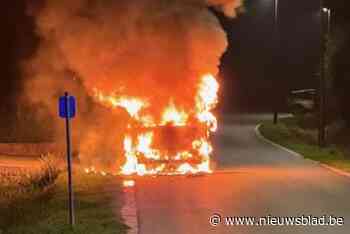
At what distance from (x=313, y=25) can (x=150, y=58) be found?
42.7 meters

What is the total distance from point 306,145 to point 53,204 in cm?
1652

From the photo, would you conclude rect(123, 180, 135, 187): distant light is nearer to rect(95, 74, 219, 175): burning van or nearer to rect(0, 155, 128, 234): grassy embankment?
rect(0, 155, 128, 234): grassy embankment

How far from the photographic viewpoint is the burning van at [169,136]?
19.0m

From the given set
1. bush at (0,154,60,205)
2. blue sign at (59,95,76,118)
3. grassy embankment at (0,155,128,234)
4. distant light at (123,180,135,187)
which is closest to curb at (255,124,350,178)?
distant light at (123,180,135,187)

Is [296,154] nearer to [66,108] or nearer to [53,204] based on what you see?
[53,204]

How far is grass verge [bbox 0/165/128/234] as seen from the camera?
33.9 ft

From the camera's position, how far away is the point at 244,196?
45.2 feet

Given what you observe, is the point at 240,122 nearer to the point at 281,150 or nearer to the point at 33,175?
the point at 281,150

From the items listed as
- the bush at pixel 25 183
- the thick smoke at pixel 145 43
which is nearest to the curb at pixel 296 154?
the thick smoke at pixel 145 43

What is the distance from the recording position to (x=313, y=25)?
60.0 metres

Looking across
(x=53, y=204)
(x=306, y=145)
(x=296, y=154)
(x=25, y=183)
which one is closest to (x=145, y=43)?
(x=25, y=183)

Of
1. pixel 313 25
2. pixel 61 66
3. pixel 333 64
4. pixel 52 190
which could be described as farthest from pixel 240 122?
pixel 52 190

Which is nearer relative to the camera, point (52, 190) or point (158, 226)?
point (158, 226)

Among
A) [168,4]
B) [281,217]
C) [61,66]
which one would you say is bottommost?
[281,217]
